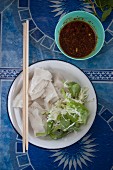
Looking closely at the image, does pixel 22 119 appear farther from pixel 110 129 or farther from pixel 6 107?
pixel 110 129

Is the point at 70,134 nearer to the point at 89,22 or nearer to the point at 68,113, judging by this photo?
the point at 68,113

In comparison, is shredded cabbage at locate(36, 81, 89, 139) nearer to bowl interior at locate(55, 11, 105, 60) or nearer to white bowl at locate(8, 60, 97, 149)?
white bowl at locate(8, 60, 97, 149)

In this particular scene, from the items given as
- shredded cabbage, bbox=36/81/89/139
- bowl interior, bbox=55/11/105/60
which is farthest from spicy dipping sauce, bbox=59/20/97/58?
shredded cabbage, bbox=36/81/89/139


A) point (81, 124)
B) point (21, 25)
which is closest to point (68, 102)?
point (81, 124)

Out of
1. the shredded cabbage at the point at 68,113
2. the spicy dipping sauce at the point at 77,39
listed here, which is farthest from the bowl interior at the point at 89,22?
the shredded cabbage at the point at 68,113

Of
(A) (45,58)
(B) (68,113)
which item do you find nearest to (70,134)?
(B) (68,113)

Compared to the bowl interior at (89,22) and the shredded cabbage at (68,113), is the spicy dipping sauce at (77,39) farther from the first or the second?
the shredded cabbage at (68,113)
